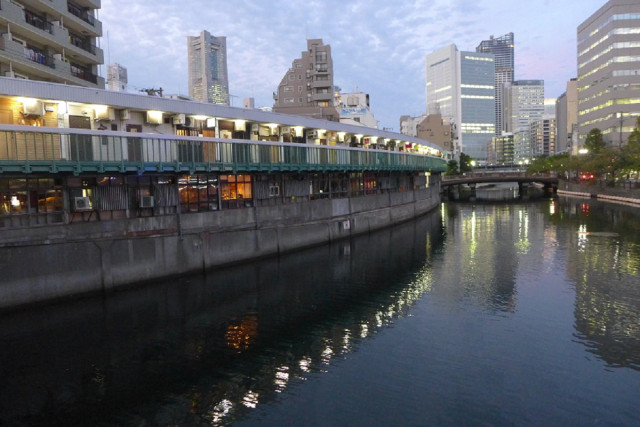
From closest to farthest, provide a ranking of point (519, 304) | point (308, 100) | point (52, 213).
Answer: point (519, 304) < point (52, 213) < point (308, 100)

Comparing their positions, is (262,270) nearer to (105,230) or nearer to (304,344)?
(105,230)

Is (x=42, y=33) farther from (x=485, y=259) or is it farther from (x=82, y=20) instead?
(x=485, y=259)

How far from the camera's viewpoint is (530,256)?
44.3 m

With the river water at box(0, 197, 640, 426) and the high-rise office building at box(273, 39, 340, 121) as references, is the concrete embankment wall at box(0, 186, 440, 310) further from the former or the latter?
the high-rise office building at box(273, 39, 340, 121)

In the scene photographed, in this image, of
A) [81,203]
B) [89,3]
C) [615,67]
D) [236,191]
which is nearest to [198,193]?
[236,191]

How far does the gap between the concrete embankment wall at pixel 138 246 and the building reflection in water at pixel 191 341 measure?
126 cm

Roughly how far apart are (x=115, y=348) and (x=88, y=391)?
459 centimetres

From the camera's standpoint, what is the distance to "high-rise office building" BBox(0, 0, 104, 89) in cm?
3909

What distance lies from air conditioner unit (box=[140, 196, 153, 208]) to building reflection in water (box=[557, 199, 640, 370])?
95.3 ft

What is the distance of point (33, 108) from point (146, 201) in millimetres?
Result: 9548

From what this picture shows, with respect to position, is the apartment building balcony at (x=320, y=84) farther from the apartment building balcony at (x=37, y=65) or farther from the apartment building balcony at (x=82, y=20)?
the apartment building balcony at (x=37, y=65)

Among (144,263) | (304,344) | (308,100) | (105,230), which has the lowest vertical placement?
(304,344)

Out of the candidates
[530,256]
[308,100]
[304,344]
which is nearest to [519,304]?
[304,344]

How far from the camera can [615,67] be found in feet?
481
